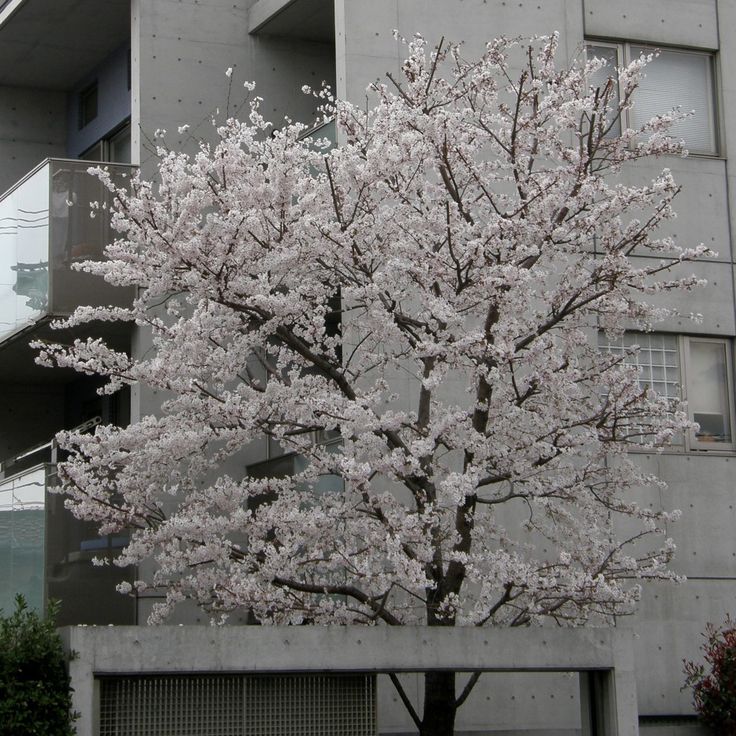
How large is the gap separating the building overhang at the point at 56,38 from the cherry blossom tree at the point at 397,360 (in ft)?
24.8

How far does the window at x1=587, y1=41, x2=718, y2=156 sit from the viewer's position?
1833 centimetres

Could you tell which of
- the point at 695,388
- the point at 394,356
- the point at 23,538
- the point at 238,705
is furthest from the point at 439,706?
the point at 695,388

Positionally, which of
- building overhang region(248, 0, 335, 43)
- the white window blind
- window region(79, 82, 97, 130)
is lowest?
the white window blind

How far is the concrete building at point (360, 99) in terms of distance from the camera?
1631cm

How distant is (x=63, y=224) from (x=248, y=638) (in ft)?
25.9

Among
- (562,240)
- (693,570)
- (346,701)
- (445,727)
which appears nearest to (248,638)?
(346,701)

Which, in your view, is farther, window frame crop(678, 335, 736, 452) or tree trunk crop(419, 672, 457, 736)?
window frame crop(678, 335, 736, 452)


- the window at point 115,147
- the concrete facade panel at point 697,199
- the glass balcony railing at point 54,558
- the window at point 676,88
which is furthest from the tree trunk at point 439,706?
the window at point 115,147

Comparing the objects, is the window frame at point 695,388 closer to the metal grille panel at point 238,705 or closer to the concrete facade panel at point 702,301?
the concrete facade panel at point 702,301

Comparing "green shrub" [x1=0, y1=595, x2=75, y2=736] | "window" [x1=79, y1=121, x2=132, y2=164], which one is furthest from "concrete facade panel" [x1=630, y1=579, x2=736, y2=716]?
"window" [x1=79, y1=121, x2=132, y2=164]

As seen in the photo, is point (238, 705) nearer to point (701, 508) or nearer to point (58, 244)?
point (58, 244)

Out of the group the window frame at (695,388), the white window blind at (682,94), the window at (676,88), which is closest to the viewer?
the window frame at (695,388)

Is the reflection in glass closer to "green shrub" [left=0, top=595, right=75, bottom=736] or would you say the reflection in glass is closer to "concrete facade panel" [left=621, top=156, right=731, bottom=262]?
"green shrub" [left=0, top=595, right=75, bottom=736]

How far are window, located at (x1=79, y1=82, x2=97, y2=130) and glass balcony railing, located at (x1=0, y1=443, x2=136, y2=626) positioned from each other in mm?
8114
